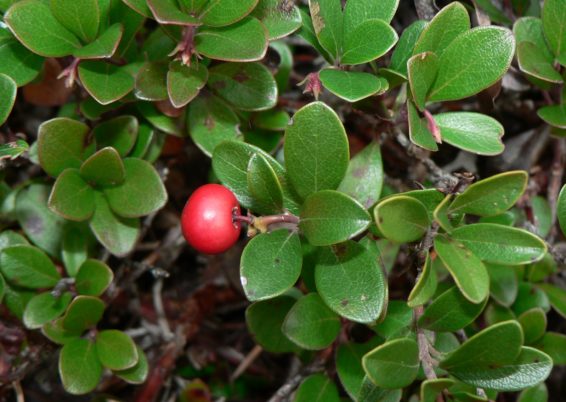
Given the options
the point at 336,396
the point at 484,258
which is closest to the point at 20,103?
the point at 336,396

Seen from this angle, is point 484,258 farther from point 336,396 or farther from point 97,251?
point 97,251

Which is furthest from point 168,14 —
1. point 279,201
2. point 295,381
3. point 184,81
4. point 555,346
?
point 555,346

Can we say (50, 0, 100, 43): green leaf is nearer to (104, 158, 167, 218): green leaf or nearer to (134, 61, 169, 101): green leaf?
(134, 61, 169, 101): green leaf

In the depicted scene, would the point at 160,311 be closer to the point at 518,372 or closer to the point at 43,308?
the point at 43,308

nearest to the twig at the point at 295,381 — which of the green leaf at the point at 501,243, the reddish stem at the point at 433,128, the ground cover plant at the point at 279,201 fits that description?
the ground cover plant at the point at 279,201

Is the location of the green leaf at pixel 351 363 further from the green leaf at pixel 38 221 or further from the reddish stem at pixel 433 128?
the green leaf at pixel 38 221

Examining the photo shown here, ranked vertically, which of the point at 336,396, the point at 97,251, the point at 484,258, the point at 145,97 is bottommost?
the point at 336,396
